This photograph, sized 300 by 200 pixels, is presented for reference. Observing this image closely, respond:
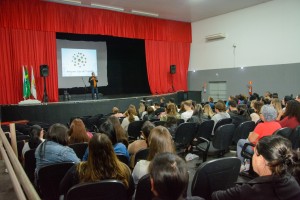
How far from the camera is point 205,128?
4980 mm

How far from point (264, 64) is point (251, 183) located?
37.5ft

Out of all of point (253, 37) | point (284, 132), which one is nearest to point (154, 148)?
point (284, 132)

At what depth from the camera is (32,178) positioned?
3330 millimetres

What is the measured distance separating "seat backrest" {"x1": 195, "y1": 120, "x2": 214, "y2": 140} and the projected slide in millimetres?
8397

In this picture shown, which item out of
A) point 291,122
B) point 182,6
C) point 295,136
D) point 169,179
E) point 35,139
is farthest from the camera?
point 182,6

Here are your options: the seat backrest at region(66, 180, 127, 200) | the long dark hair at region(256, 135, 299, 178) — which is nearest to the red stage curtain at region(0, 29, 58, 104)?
the seat backrest at region(66, 180, 127, 200)

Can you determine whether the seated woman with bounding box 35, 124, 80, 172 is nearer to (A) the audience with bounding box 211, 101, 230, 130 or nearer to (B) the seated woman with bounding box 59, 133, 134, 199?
(B) the seated woman with bounding box 59, 133, 134, 199

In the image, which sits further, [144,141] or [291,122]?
[291,122]

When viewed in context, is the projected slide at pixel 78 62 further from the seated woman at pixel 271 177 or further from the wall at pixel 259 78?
the seated woman at pixel 271 177

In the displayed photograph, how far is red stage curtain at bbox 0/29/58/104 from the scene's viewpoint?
9.41m

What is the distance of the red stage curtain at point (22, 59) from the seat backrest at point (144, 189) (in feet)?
29.4

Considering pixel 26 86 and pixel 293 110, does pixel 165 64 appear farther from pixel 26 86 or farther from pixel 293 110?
pixel 293 110

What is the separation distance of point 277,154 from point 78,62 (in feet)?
37.7

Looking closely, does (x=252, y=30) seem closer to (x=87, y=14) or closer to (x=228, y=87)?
(x=228, y=87)
